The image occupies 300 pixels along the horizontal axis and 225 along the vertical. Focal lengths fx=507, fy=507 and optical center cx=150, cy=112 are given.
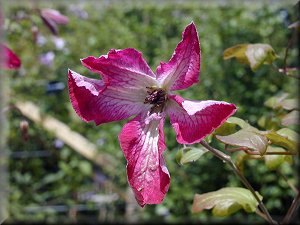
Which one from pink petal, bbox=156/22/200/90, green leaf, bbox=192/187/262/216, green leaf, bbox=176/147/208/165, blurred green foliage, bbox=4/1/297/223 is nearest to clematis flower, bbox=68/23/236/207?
pink petal, bbox=156/22/200/90

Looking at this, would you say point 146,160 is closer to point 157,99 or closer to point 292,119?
point 157,99

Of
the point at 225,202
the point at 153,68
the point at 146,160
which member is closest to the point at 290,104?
the point at 225,202

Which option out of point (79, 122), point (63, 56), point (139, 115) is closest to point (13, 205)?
point (79, 122)

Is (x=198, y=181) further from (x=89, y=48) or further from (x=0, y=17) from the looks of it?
(x=0, y=17)

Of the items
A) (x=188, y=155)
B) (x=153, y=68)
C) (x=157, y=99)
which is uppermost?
(x=157, y=99)

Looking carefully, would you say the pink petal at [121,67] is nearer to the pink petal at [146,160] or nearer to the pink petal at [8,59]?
the pink petal at [146,160]

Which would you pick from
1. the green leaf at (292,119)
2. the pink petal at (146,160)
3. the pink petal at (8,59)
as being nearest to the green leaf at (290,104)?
the green leaf at (292,119)
